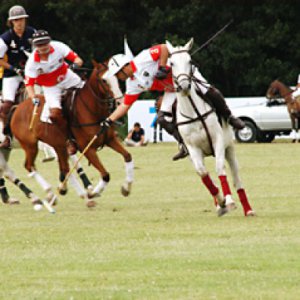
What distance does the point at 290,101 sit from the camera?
125ft

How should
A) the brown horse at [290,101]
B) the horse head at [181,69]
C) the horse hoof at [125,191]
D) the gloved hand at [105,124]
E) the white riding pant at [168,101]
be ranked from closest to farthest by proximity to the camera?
the horse head at [181,69]
the white riding pant at [168,101]
the gloved hand at [105,124]
the horse hoof at [125,191]
the brown horse at [290,101]

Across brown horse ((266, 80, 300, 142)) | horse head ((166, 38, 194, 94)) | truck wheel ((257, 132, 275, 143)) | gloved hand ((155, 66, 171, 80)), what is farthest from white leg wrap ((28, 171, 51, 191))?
truck wheel ((257, 132, 275, 143))

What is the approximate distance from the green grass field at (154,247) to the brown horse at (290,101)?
58.8 ft

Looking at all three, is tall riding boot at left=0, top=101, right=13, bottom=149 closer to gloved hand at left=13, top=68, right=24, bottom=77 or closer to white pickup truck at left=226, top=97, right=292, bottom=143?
gloved hand at left=13, top=68, right=24, bottom=77

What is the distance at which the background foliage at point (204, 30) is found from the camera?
5288 cm

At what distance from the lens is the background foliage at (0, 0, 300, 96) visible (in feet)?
173

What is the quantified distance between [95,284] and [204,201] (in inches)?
319

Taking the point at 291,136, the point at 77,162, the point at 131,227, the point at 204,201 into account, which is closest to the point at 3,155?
the point at 77,162

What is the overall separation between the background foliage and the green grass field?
109ft

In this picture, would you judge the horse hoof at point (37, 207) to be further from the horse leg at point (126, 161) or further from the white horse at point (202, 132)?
the white horse at point (202, 132)

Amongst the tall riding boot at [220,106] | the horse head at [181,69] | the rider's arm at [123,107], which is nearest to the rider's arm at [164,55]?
the tall riding boot at [220,106]

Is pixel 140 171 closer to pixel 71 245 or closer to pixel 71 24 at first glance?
pixel 71 245

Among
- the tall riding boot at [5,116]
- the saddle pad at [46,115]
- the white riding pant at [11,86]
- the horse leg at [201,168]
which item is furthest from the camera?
the white riding pant at [11,86]

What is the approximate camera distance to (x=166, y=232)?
12867mm
